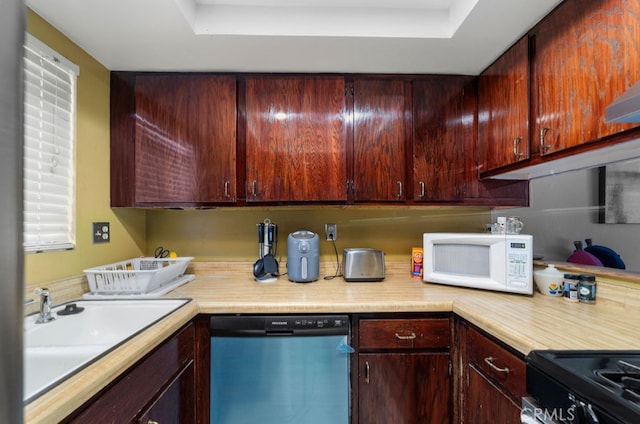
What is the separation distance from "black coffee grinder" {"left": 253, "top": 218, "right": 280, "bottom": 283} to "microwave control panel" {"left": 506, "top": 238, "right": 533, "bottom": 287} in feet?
4.01

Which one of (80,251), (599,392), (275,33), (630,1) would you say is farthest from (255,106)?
(599,392)

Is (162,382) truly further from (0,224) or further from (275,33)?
(275,33)

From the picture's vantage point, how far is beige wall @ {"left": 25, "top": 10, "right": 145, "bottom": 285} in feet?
4.10

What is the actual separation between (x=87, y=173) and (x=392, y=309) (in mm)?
1639

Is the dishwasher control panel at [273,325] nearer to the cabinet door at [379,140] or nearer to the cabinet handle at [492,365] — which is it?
the cabinet handle at [492,365]

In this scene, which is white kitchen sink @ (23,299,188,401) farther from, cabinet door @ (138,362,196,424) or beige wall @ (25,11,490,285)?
beige wall @ (25,11,490,285)

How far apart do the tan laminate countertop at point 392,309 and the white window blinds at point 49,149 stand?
1.97 feet

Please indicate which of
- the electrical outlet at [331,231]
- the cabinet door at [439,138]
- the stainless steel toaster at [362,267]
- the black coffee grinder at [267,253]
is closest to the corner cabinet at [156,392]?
the black coffee grinder at [267,253]

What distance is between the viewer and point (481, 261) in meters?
1.51

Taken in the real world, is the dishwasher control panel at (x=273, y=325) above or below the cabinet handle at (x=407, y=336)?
above

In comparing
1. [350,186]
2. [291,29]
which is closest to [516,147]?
[350,186]

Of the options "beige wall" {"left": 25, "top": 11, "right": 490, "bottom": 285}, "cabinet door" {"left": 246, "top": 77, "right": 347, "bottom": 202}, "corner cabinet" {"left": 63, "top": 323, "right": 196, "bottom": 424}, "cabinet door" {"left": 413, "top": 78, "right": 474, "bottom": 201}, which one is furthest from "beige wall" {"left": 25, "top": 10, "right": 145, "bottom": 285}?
"cabinet door" {"left": 413, "top": 78, "right": 474, "bottom": 201}

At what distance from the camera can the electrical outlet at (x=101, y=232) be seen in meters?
1.51

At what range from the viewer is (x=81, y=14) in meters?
1.21
